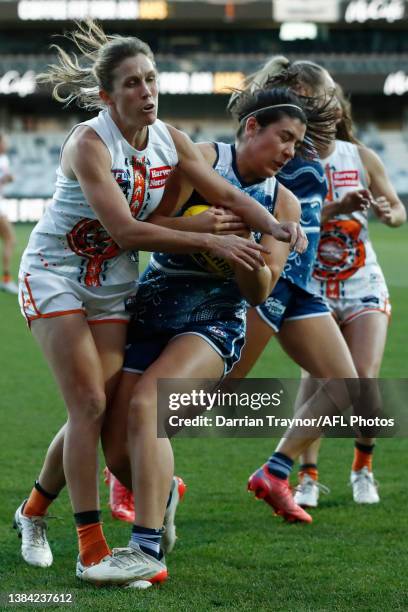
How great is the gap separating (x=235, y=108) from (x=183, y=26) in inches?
1609

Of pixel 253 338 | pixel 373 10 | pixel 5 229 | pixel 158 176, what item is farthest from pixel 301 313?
pixel 373 10

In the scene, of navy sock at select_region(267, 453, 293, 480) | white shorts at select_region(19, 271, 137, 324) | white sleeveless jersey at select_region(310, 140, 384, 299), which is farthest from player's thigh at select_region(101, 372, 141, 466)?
white sleeveless jersey at select_region(310, 140, 384, 299)

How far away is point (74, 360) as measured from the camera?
3.94 m

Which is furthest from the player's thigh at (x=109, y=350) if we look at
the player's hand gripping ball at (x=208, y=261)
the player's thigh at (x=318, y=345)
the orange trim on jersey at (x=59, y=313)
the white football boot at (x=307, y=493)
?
the white football boot at (x=307, y=493)

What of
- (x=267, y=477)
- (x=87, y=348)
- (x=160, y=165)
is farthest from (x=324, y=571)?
(x=160, y=165)

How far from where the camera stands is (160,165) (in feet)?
13.1

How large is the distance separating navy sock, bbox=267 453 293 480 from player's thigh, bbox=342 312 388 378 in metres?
0.65

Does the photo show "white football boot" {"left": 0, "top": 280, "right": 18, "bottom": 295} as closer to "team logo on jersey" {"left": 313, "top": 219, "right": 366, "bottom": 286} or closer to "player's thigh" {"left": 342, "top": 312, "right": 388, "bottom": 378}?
"team logo on jersey" {"left": 313, "top": 219, "right": 366, "bottom": 286}

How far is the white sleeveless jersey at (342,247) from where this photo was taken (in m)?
5.59

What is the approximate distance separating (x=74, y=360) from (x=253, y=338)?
47.9 inches

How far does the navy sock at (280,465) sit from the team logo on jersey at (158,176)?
1581 millimetres

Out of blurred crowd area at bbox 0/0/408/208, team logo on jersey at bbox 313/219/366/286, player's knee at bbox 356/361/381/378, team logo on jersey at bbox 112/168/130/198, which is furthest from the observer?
blurred crowd area at bbox 0/0/408/208

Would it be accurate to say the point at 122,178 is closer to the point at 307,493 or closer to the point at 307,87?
the point at 307,87

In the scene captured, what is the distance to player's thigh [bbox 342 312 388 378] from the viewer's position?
542cm
